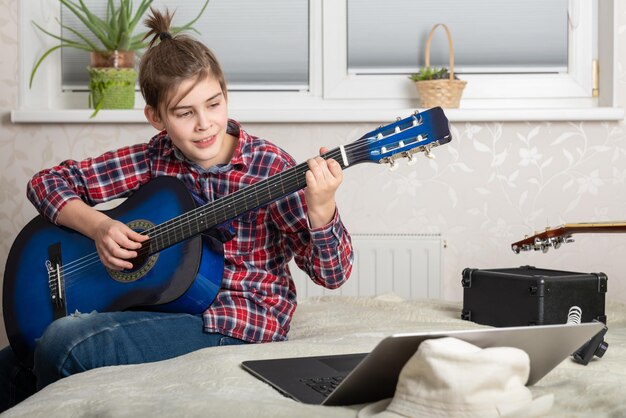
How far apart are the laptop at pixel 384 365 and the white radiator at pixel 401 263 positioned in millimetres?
1275

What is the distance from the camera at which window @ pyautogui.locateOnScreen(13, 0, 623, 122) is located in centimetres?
246

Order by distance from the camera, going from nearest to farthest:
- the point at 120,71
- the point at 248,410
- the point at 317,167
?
the point at 248,410 → the point at 317,167 → the point at 120,71

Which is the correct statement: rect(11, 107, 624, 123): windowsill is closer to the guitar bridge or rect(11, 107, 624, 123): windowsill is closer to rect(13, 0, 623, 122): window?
rect(13, 0, 623, 122): window

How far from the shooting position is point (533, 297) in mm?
1615

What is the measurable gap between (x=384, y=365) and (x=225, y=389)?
219mm

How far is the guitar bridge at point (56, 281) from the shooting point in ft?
5.16

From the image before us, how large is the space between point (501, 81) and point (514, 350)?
1.75 m

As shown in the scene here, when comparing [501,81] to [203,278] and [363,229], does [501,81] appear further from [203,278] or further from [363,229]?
[203,278]

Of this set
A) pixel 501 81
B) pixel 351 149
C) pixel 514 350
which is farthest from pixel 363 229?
pixel 514 350

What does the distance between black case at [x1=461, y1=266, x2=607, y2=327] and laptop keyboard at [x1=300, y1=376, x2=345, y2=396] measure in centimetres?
73

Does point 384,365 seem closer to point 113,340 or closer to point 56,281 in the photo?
point 113,340

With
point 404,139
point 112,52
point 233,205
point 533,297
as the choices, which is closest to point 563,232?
point 533,297

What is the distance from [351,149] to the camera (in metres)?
1.46

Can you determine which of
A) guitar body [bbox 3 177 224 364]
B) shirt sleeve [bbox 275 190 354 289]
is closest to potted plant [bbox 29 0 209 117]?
guitar body [bbox 3 177 224 364]
